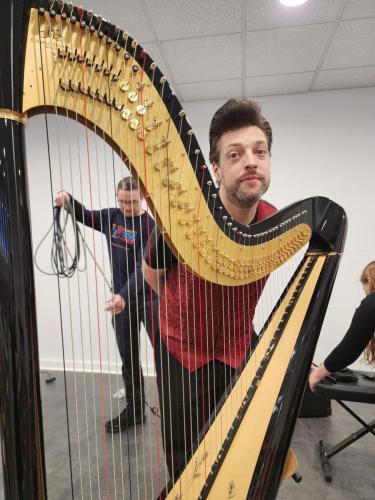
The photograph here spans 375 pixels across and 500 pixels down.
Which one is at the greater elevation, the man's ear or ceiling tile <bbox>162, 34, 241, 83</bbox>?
ceiling tile <bbox>162, 34, 241, 83</bbox>

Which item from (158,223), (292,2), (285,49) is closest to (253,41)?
(285,49)

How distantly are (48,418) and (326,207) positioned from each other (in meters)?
2.11

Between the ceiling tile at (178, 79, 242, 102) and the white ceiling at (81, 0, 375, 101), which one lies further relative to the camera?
the ceiling tile at (178, 79, 242, 102)

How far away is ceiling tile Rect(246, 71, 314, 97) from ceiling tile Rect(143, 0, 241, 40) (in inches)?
27.4

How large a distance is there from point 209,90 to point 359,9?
3.98 feet

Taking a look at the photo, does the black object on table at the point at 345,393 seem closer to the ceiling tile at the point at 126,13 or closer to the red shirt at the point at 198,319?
the red shirt at the point at 198,319

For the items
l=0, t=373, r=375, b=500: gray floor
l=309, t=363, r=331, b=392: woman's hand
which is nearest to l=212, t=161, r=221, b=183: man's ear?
l=0, t=373, r=375, b=500: gray floor

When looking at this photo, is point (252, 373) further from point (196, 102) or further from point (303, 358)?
point (196, 102)

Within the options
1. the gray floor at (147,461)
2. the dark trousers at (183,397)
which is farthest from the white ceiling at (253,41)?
the gray floor at (147,461)

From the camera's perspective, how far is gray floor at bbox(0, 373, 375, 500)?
→ 5.10 ft

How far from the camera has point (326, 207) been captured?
1300 millimetres

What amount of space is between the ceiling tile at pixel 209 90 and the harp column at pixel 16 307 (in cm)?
271

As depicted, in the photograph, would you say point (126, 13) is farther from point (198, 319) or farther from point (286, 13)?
point (198, 319)

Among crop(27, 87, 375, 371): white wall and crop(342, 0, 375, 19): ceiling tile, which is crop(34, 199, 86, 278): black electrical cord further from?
crop(342, 0, 375, 19): ceiling tile
